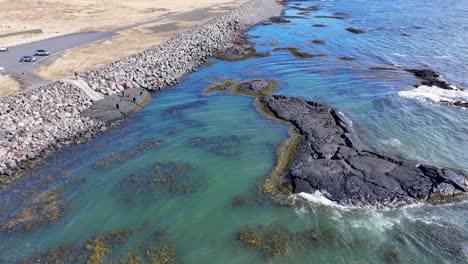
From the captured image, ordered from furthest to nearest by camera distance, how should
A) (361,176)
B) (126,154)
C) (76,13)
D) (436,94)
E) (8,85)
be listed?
(76,13) → (8,85) → (436,94) → (126,154) → (361,176)

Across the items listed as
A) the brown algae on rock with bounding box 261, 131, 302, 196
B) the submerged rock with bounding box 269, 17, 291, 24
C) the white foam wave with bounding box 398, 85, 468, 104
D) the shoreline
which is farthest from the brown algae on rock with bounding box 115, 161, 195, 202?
the submerged rock with bounding box 269, 17, 291, 24

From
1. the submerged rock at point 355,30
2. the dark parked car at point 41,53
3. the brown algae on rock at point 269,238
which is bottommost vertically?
the brown algae on rock at point 269,238

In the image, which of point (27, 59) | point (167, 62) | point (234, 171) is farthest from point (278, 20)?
point (234, 171)

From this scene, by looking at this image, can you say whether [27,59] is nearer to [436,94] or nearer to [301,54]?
[301,54]

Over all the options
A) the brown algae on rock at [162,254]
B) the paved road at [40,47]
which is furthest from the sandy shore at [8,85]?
the brown algae on rock at [162,254]

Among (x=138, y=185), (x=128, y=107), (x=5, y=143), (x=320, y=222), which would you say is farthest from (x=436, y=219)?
(x=5, y=143)

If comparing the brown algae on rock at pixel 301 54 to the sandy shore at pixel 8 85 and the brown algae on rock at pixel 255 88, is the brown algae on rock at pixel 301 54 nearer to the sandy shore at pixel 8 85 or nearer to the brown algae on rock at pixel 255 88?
the brown algae on rock at pixel 255 88
